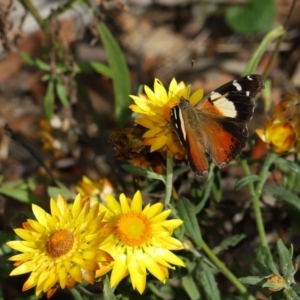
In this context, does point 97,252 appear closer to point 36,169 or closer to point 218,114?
point 218,114

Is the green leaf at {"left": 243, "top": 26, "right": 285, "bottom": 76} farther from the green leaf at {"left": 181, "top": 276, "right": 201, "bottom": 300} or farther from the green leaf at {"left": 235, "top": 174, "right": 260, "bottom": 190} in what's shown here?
the green leaf at {"left": 181, "top": 276, "right": 201, "bottom": 300}

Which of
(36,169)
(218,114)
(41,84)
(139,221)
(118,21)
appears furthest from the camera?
(118,21)

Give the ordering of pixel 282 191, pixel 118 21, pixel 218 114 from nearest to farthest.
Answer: pixel 218 114
pixel 282 191
pixel 118 21

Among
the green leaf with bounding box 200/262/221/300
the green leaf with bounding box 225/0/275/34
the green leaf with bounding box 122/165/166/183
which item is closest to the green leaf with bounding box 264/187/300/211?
the green leaf with bounding box 200/262/221/300

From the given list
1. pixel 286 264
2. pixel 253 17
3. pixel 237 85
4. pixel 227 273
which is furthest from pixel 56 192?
pixel 253 17

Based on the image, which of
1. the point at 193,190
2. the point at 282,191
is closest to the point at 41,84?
the point at 193,190
